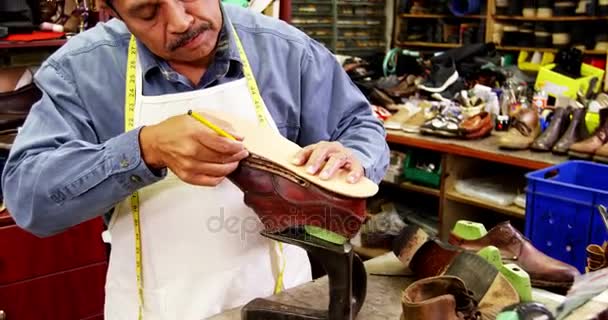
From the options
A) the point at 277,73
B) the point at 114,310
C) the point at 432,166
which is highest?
the point at 277,73

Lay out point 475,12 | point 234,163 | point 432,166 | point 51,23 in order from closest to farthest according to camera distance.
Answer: point 234,163
point 51,23
point 432,166
point 475,12

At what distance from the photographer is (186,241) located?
50.1 inches

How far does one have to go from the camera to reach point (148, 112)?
1243mm

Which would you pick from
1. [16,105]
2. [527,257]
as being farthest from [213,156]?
[16,105]

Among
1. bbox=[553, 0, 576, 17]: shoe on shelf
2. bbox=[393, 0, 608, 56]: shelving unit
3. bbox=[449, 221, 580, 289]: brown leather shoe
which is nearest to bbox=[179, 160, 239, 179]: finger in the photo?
bbox=[449, 221, 580, 289]: brown leather shoe

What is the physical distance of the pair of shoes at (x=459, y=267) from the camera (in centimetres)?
109

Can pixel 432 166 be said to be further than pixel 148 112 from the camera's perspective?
Yes

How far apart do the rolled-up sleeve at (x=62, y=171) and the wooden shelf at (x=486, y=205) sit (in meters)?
1.95

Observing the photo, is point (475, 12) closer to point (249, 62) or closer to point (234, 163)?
point (249, 62)

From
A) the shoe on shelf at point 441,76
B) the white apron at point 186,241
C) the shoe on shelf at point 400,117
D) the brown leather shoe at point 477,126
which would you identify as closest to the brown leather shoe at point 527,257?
the white apron at point 186,241

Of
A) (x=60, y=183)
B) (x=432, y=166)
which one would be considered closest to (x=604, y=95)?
(x=432, y=166)

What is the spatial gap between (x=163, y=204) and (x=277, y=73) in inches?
14.1

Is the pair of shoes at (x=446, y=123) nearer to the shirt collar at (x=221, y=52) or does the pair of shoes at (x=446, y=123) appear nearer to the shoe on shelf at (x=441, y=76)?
the shoe on shelf at (x=441, y=76)

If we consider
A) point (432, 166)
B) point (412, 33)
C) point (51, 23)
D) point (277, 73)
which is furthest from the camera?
point (412, 33)
